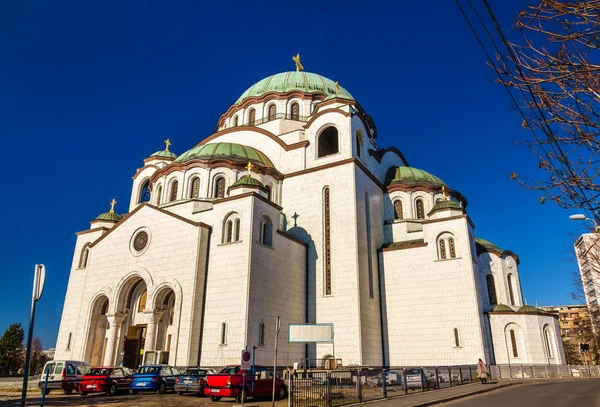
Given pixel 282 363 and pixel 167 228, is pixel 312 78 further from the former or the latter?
pixel 282 363

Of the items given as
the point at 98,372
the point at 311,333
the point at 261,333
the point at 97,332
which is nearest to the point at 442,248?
the point at 261,333

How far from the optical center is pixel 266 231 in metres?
22.2

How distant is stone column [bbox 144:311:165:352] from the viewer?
67.5ft

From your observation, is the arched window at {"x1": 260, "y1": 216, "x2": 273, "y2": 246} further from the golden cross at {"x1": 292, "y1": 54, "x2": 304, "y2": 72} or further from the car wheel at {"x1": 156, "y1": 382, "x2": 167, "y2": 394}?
the golden cross at {"x1": 292, "y1": 54, "x2": 304, "y2": 72}

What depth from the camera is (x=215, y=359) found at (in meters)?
18.9

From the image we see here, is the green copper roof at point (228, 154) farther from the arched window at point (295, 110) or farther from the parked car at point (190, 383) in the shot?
the parked car at point (190, 383)

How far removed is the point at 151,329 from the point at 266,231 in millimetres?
7255

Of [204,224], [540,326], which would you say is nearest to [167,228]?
[204,224]

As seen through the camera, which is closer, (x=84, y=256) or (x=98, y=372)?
(x=98, y=372)

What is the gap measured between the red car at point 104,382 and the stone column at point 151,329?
4.24m

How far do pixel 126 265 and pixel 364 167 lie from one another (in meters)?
14.4

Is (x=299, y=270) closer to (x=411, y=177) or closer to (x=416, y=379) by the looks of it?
(x=416, y=379)

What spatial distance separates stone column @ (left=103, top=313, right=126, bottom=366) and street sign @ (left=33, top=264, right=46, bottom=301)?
17.3 metres

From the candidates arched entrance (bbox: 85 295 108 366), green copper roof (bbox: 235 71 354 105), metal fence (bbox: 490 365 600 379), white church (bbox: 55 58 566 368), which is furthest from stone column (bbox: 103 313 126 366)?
green copper roof (bbox: 235 71 354 105)
